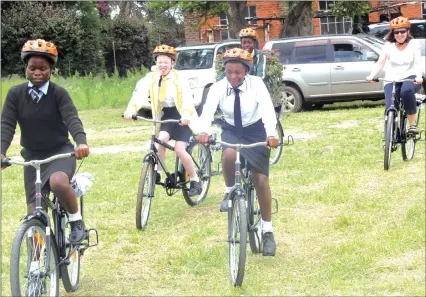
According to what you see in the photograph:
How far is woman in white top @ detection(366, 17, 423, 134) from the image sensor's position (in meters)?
10.9

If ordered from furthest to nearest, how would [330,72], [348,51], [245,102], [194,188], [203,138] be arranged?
[348,51] < [330,72] < [194,188] < [245,102] < [203,138]

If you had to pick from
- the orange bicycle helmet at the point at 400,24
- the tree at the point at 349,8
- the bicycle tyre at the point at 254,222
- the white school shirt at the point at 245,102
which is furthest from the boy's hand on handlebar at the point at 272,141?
the tree at the point at 349,8

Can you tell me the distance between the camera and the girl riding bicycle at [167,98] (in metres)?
8.70

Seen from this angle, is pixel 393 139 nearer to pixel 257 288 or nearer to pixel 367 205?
pixel 367 205

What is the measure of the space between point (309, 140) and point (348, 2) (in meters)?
13.2

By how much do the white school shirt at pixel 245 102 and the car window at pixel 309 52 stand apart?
42.3 ft

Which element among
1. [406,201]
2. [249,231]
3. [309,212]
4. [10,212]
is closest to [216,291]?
[249,231]

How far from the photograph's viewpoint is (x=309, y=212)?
354 inches

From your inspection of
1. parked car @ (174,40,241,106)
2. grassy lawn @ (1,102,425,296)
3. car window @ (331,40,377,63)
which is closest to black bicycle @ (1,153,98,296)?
grassy lawn @ (1,102,425,296)

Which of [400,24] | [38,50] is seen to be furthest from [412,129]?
[38,50]

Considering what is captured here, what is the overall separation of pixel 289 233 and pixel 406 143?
4023 mm

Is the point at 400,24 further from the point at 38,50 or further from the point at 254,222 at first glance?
the point at 38,50

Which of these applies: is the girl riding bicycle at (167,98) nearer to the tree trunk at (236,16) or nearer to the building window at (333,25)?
the tree trunk at (236,16)

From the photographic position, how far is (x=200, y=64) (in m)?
19.7
